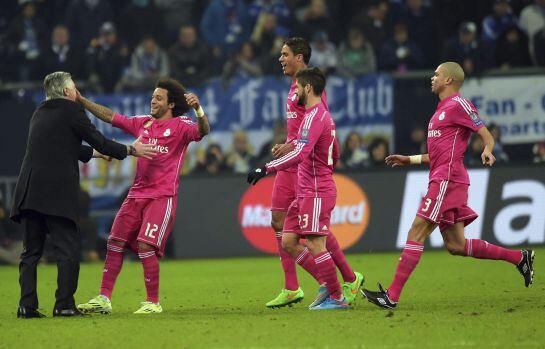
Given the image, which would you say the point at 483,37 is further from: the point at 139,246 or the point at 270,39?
the point at 139,246

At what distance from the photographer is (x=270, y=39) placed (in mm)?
21078

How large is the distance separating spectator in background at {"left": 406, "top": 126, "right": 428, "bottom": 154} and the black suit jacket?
9.59 m

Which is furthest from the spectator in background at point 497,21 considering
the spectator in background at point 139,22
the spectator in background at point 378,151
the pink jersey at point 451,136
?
the pink jersey at point 451,136

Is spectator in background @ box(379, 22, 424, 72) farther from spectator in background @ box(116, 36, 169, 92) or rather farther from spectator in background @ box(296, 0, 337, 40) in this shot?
spectator in background @ box(116, 36, 169, 92)

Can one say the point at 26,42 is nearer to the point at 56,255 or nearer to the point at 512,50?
the point at 512,50

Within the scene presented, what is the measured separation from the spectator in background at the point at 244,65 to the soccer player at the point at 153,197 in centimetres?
966

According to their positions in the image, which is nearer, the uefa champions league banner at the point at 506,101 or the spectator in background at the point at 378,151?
the spectator in background at the point at 378,151

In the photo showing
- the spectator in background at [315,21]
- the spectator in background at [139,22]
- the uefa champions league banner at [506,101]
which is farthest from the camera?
the spectator in background at [139,22]

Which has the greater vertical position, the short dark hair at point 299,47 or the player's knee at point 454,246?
the short dark hair at point 299,47

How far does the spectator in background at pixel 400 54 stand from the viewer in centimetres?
2080

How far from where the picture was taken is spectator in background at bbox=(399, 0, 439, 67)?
837 inches

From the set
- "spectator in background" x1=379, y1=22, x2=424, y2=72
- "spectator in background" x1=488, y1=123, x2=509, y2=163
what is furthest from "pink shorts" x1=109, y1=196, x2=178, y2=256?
"spectator in background" x1=379, y1=22, x2=424, y2=72

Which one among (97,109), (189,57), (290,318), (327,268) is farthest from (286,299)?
(189,57)

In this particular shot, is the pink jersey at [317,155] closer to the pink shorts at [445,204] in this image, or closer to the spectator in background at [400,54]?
the pink shorts at [445,204]
